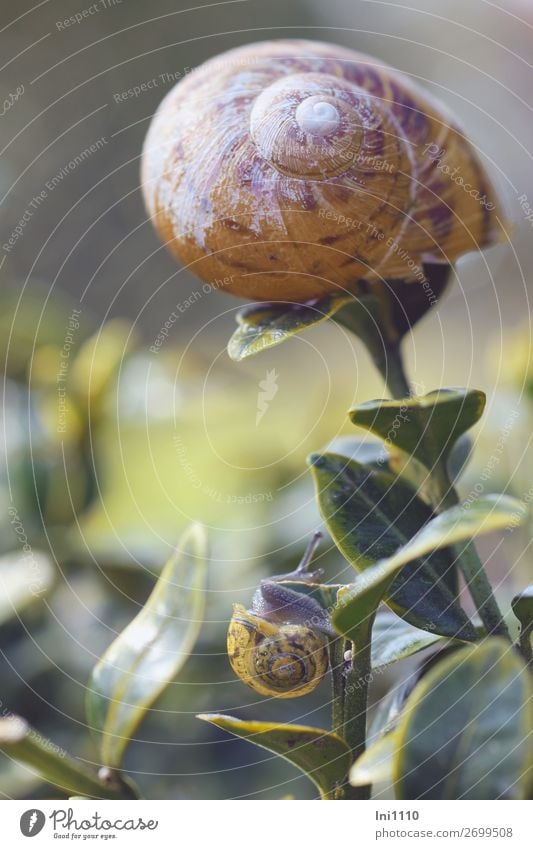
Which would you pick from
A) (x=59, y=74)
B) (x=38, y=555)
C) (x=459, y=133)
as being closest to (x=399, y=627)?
(x=459, y=133)

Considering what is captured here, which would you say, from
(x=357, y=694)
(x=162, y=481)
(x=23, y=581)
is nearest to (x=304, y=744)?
(x=357, y=694)

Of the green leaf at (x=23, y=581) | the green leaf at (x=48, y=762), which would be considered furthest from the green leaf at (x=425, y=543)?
the green leaf at (x=23, y=581)

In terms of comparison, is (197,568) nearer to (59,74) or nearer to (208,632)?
(208,632)

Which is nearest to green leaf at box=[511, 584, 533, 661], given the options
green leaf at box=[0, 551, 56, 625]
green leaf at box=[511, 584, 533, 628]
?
green leaf at box=[511, 584, 533, 628]

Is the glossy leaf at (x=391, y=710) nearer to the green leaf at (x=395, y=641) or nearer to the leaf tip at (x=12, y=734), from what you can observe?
the green leaf at (x=395, y=641)

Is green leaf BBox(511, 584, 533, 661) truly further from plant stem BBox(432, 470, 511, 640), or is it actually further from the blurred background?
the blurred background
